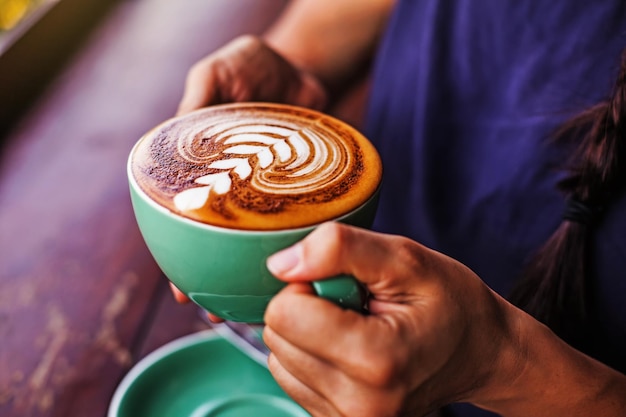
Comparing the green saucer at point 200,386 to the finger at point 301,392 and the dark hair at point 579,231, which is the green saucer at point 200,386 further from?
the dark hair at point 579,231

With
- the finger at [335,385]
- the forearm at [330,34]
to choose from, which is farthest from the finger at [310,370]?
the forearm at [330,34]

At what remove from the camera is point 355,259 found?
0.47 meters

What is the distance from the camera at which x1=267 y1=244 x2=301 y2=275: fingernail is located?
0.49 metres

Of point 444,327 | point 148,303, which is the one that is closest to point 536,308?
point 444,327

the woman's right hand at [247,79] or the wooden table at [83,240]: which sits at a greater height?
the woman's right hand at [247,79]

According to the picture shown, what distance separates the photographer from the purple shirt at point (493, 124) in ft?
2.64

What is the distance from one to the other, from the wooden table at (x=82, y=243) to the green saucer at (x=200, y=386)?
65 mm

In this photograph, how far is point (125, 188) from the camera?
112cm

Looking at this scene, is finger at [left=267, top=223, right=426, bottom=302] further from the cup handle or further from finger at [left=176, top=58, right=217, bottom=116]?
finger at [left=176, top=58, right=217, bottom=116]

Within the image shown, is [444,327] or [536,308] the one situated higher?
[444,327]

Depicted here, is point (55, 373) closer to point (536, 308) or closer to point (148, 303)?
point (148, 303)

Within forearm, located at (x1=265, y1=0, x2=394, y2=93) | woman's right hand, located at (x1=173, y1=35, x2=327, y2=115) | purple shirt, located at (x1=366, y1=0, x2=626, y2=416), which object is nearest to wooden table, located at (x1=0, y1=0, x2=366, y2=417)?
forearm, located at (x1=265, y1=0, x2=394, y2=93)

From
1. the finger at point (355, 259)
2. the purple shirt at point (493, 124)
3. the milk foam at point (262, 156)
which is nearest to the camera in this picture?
the finger at point (355, 259)

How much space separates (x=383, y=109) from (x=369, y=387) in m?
0.70
